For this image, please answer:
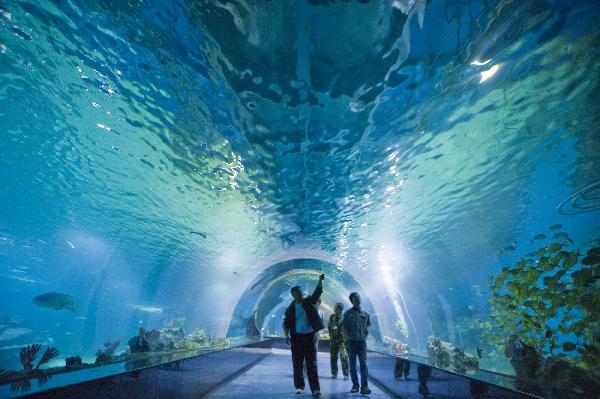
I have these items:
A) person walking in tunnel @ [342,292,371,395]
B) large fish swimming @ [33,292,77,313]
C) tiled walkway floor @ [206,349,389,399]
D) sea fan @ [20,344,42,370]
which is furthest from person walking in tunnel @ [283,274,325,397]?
large fish swimming @ [33,292,77,313]

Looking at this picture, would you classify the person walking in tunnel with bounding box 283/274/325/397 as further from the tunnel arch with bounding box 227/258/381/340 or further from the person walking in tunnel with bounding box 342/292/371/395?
the tunnel arch with bounding box 227/258/381/340

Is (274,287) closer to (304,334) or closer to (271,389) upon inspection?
(271,389)

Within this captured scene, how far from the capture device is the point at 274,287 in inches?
899

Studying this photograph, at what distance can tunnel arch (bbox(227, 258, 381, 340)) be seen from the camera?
20.2 m

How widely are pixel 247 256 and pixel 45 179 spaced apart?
1443 centimetres

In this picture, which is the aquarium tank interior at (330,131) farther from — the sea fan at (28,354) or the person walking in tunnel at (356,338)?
the person walking in tunnel at (356,338)

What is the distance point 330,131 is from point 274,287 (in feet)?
58.3

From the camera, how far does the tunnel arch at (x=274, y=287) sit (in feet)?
66.4

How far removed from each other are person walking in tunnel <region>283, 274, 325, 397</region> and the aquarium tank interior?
296 centimetres

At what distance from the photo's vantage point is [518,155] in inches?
433

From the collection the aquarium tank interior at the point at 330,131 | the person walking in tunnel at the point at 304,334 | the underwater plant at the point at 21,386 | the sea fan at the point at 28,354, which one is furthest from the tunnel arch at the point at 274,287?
the underwater plant at the point at 21,386

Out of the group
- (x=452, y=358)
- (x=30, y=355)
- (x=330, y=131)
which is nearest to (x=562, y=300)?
(x=452, y=358)

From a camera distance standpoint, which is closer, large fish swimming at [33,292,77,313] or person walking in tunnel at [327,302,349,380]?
person walking in tunnel at [327,302,349,380]

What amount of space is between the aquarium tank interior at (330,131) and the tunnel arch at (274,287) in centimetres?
92
